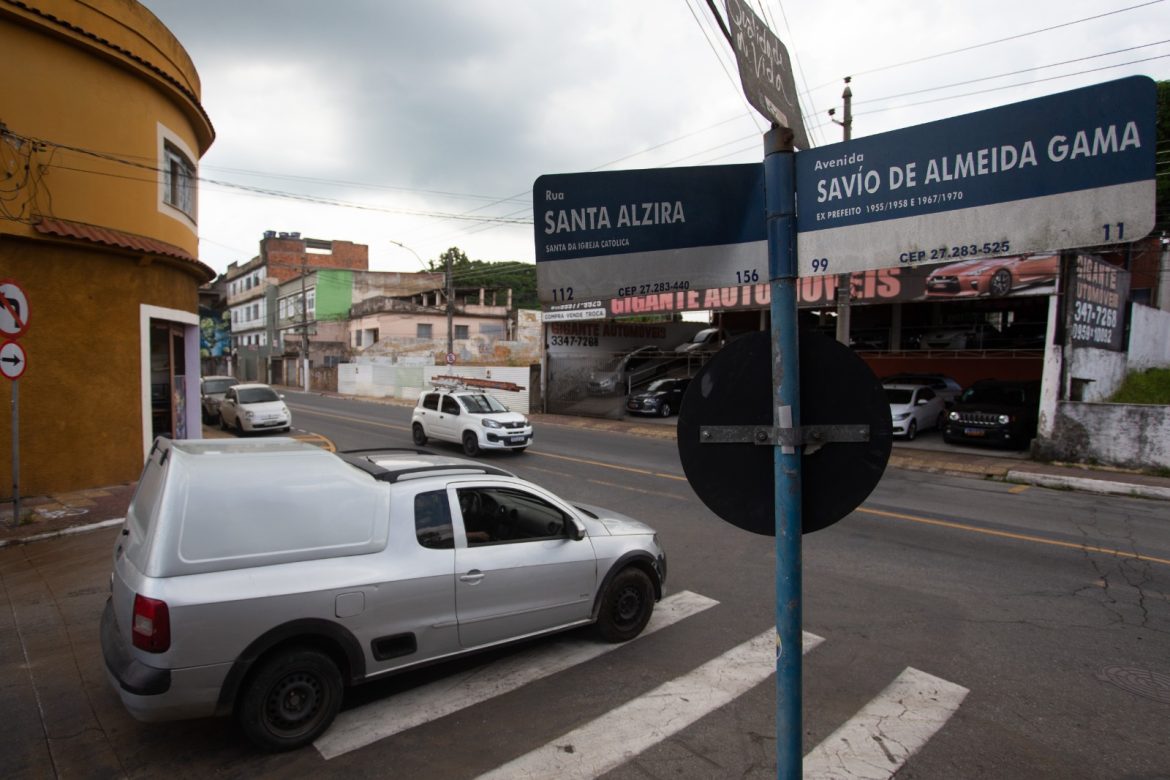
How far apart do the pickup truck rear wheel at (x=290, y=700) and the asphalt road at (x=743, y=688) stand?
119 mm

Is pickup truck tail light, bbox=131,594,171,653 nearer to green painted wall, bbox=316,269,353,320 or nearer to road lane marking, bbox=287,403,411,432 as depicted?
road lane marking, bbox=287,403,411,432

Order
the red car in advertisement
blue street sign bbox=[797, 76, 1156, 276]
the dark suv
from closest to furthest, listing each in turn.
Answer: blue street sign bbox=[797, 76, 1156, 276] < the red car in advertisement < the dark suv

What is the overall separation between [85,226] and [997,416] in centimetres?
1992

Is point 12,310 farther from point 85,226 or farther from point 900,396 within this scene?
point 900,396

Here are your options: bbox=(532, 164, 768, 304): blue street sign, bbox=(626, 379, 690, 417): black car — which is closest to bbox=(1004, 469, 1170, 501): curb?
bbox=(626, 379, 690, 417): black car

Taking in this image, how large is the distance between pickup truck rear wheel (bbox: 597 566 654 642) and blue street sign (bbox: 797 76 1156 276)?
3845 mm

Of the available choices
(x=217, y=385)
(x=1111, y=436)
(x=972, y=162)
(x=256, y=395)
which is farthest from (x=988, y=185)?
(x=217, y=385)

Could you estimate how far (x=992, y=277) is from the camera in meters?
16.8

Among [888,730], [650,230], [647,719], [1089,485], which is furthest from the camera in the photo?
[1089,485]

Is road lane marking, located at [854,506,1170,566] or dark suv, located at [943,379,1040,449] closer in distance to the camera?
road lane marking, located at [854,506,1170,566]

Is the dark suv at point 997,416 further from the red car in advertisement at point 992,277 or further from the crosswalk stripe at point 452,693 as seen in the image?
the crosswalk stripe at point 452,693

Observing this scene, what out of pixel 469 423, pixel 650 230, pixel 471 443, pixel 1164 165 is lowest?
pixel 471 443

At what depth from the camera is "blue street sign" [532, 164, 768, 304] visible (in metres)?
2.10

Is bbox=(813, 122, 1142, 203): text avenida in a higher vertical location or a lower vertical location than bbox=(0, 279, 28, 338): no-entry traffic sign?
lower
